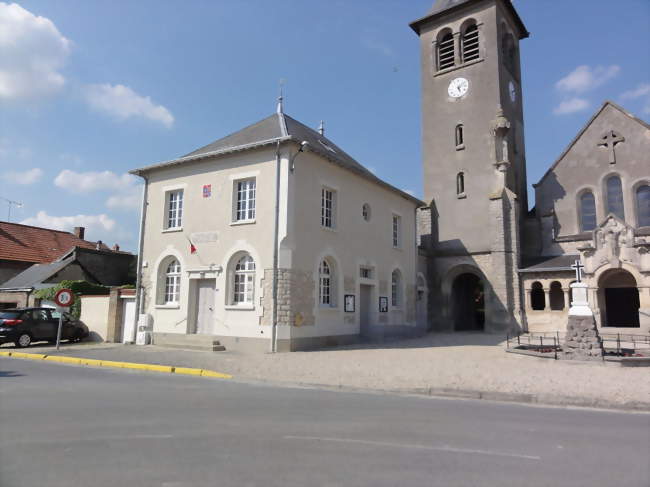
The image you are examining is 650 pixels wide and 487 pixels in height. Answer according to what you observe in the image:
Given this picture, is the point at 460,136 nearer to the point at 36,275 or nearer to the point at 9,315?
the point at 9,315

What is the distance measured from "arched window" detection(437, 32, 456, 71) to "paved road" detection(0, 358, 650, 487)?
27100 mm

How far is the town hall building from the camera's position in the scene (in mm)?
15906

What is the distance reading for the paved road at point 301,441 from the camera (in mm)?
4059

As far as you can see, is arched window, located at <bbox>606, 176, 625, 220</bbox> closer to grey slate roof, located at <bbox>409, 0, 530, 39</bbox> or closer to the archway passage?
the archway passage

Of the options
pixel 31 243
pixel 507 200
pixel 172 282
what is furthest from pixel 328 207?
pixel 31 243

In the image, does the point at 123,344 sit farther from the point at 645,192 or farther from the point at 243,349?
the point at 645,192

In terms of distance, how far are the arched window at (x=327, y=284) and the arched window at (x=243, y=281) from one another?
8.06 ft

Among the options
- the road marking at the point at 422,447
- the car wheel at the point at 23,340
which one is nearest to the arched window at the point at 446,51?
the car wheel at the point at 23,340

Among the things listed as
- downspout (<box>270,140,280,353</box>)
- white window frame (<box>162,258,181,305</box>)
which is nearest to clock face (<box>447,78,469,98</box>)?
downspout (<box>270,140,280,353</box>)

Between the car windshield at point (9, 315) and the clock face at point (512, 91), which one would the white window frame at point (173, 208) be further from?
the clock face at point (512, 91)

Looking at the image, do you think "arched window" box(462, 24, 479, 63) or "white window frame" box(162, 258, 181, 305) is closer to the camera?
"white window frame" box(162, 258, 181, 305)

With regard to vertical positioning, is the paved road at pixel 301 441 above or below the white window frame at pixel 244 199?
below

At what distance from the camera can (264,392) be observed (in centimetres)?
848

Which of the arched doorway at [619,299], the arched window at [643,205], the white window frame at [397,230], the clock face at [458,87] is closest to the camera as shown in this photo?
the white window frame at [397,230]
